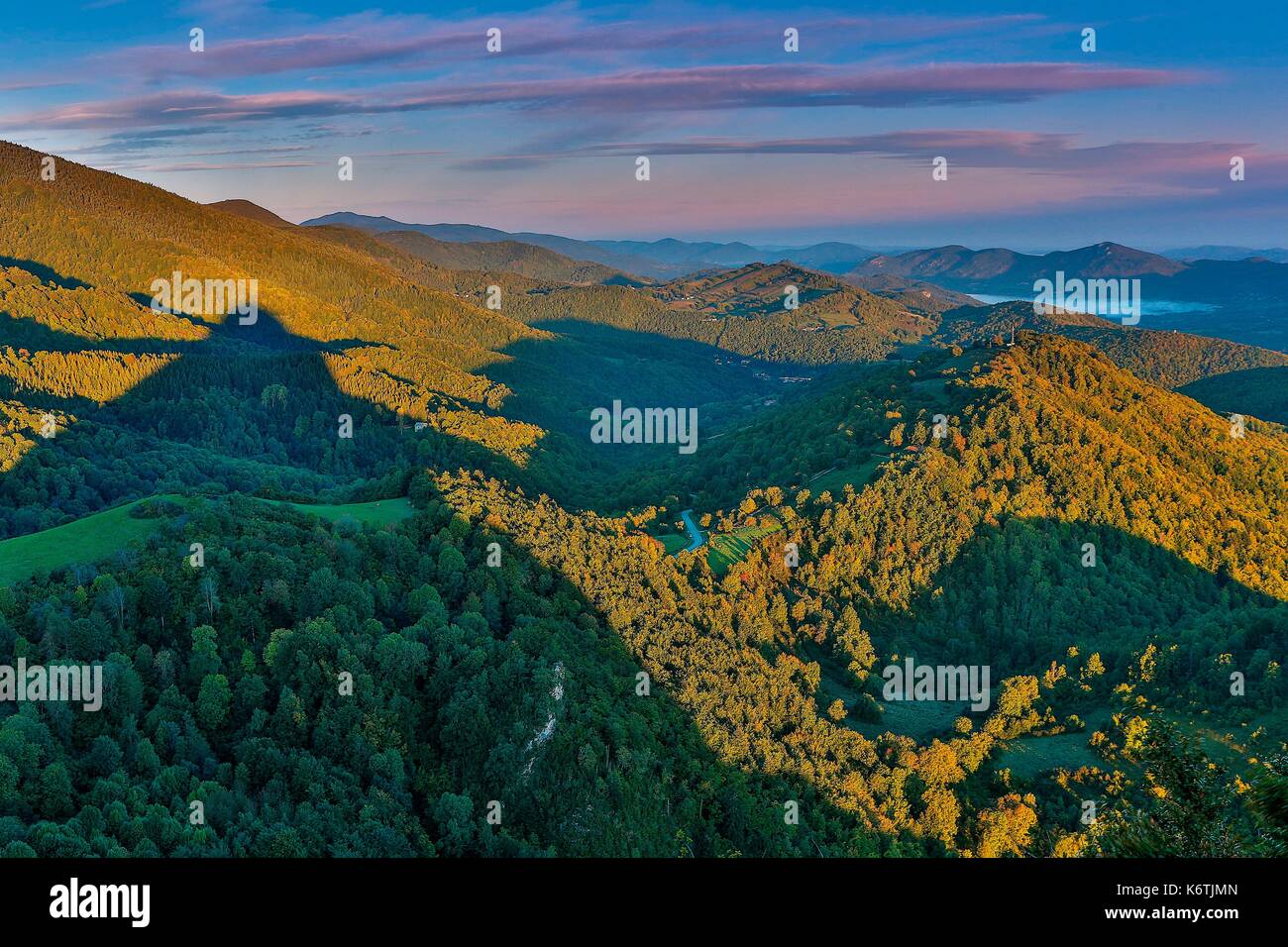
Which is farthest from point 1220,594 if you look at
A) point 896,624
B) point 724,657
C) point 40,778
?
point 40,778

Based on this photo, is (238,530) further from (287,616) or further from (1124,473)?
(1124,473)

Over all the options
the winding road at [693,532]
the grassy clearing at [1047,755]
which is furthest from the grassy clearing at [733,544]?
the grassy clearing at [1047,755]

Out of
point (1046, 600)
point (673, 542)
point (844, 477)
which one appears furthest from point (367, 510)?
point (1046, 600)

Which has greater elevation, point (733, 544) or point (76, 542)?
point (76, 542)

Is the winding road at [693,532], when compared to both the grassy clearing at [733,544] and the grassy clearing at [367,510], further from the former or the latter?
the grassy clearing at [367,510]

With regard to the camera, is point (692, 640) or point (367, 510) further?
point (692, 640)

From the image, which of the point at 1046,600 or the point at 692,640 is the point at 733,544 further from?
the point at 1046,600
